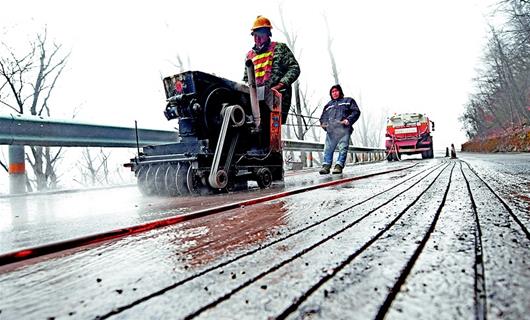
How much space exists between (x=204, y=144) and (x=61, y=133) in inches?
92.6

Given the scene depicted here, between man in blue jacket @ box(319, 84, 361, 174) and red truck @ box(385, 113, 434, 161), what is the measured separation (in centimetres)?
958

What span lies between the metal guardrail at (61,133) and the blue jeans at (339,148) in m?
3.18

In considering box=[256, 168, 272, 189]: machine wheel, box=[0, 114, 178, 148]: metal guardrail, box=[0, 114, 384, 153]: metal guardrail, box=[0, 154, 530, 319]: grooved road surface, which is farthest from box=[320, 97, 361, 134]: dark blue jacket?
box=[0, 154, 530, 319]: grooved road surface

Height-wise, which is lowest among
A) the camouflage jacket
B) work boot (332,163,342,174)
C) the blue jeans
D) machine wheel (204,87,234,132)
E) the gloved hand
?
work boot (332,163,342,174)

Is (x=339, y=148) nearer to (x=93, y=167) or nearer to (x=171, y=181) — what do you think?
(x=171, y=181)

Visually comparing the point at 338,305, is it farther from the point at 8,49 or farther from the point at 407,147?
the point at 407,147

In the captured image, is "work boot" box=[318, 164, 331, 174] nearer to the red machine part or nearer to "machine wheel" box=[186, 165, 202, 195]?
the red machine part

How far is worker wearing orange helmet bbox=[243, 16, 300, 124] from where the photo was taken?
4.42 m

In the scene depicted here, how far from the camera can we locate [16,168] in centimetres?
446

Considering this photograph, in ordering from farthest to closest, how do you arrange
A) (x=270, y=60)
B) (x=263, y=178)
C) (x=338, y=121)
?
(x=338, y=121), (x=270, y=60), (x=263, y=178)

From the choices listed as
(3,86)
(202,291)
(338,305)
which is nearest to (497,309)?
(338,305)

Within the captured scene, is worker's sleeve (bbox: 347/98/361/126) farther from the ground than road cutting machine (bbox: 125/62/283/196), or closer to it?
farther from the ground

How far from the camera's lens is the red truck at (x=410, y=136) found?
51.0 ft

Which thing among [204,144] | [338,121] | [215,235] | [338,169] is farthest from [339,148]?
[215,235]
